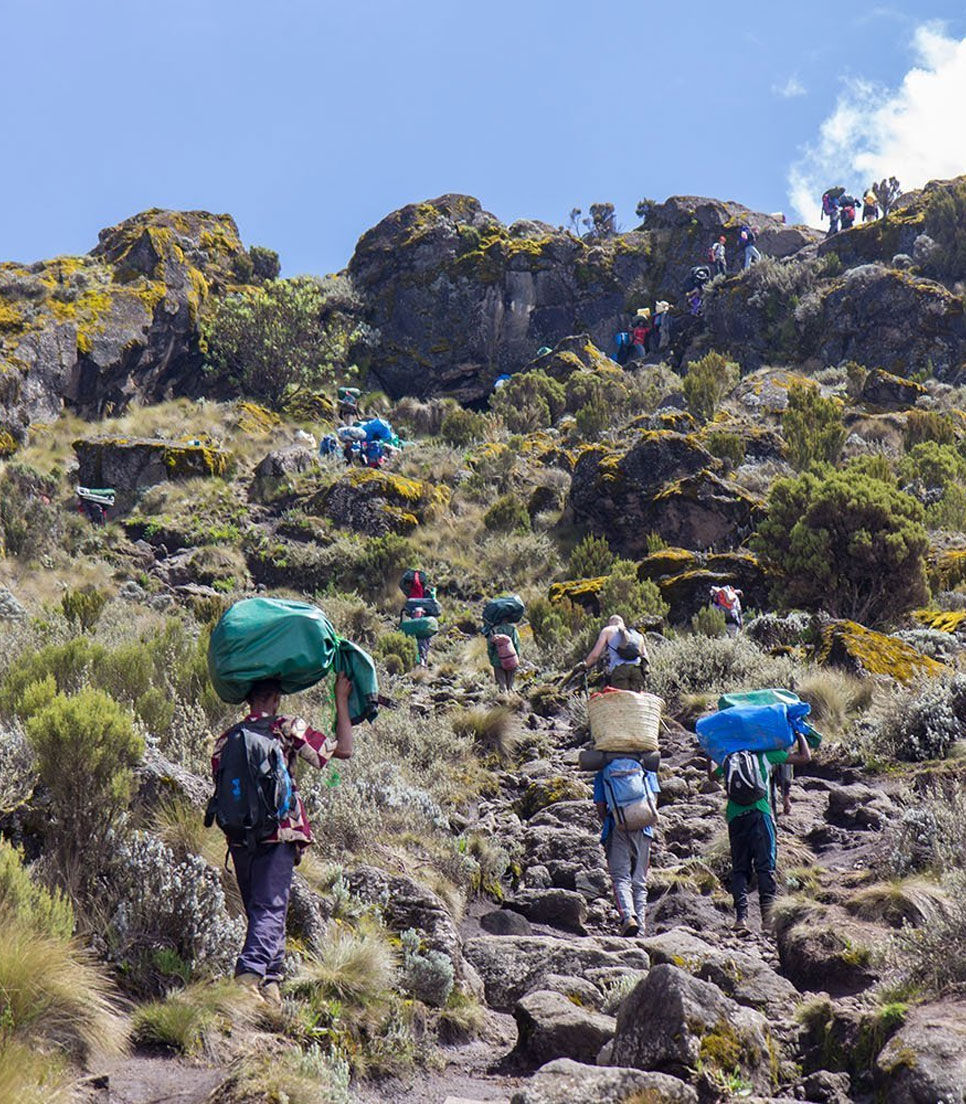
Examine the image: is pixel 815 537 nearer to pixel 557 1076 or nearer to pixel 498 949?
pixel 498 949

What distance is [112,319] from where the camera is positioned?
29.5m

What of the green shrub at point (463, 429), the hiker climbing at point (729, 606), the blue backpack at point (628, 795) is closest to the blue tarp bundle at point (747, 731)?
the blue backpack at point (628, 795)

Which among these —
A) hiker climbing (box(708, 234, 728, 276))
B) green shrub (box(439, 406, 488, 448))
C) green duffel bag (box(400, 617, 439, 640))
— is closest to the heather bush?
green duffel bag (box(400, 617, 439, 640))

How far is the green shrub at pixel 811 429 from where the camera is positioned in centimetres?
2278

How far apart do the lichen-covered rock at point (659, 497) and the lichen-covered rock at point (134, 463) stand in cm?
959

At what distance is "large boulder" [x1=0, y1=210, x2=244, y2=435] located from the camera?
1037 inches

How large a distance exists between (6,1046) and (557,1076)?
1615mm

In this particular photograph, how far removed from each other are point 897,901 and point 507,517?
1772cm

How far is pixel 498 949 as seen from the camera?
17.0 feet

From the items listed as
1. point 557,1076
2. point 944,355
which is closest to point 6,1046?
point 557,1076

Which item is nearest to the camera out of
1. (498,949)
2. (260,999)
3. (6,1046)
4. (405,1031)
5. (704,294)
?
(6,1046)

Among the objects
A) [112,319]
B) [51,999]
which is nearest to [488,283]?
[112,319]

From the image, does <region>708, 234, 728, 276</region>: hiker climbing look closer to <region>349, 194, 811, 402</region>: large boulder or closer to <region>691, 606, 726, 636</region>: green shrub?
<region>349, 194, 811, 402</region>: large boulder

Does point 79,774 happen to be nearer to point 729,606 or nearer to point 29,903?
point 29,903
